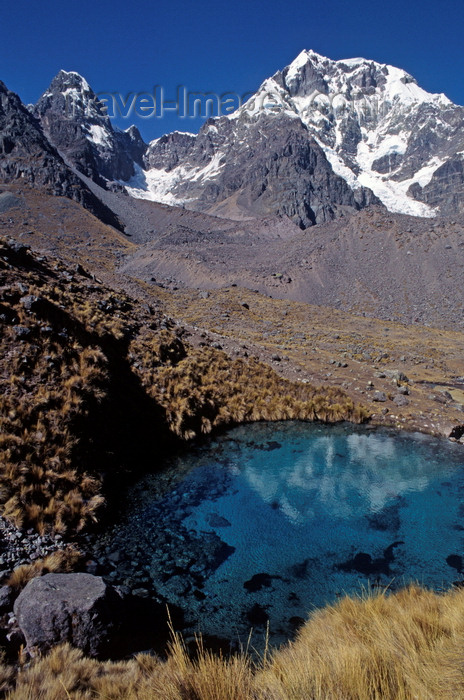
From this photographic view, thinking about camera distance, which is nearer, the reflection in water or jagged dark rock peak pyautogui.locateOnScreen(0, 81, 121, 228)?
the reflection in water

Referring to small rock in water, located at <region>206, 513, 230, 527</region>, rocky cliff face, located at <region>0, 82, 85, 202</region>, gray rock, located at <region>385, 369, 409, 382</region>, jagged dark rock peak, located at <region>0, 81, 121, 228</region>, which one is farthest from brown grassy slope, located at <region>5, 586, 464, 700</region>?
rocky cliff face, located at <region>0, 82, 85, 202</region>

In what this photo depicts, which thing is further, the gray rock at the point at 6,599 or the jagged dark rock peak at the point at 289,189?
the jagged dark rock peak at the point at 289,189

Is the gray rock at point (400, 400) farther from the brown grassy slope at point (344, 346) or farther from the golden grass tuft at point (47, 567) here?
the golden grass tuft at point (47, 567)

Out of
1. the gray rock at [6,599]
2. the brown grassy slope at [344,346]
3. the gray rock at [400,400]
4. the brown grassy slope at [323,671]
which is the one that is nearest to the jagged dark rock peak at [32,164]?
the brown grassy slope at [344,346]

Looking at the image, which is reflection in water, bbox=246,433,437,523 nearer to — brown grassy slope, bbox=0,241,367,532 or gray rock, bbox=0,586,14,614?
brown grassy slope, bbox=0,241,367,532

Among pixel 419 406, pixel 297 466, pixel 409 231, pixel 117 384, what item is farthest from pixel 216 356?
pixel 409 231

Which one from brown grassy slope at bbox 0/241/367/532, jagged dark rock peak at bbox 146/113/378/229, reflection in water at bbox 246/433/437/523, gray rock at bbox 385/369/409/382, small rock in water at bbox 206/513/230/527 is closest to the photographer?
brown grassy slope at bbox 0/241/367/532
